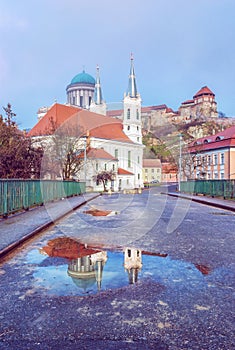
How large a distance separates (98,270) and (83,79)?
381 feet

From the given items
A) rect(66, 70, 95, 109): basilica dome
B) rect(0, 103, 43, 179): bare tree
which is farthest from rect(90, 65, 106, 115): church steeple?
rect(0, 103, 43, 179): bare tree

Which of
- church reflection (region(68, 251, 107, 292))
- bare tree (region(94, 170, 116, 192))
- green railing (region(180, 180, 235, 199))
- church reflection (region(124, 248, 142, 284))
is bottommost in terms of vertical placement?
church reflection (region(124, 248, 142, 284))

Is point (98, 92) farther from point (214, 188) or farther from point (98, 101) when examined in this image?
point (214, 188)

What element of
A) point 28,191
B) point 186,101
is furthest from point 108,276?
point 186,101

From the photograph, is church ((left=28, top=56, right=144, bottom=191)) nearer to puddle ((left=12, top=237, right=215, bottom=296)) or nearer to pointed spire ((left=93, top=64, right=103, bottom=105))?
pointed spire ((left=93, top=64, right=103, bottom=105))

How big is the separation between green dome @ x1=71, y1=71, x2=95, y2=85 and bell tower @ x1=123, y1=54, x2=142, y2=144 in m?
36.5

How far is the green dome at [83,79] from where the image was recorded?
115 meters

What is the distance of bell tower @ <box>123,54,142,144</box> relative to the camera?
8112cm

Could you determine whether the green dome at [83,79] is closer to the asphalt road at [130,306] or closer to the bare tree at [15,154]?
the bare tree at [15,154]

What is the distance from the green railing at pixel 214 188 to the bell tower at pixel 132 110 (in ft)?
163

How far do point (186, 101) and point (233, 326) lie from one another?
148378mm

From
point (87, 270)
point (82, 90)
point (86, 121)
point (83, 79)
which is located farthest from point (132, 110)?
point (87, 270)

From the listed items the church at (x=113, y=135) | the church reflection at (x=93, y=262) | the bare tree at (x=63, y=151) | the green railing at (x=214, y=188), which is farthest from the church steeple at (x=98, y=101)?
the church reflection at (x=93, y=262)

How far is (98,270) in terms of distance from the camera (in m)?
5.02
